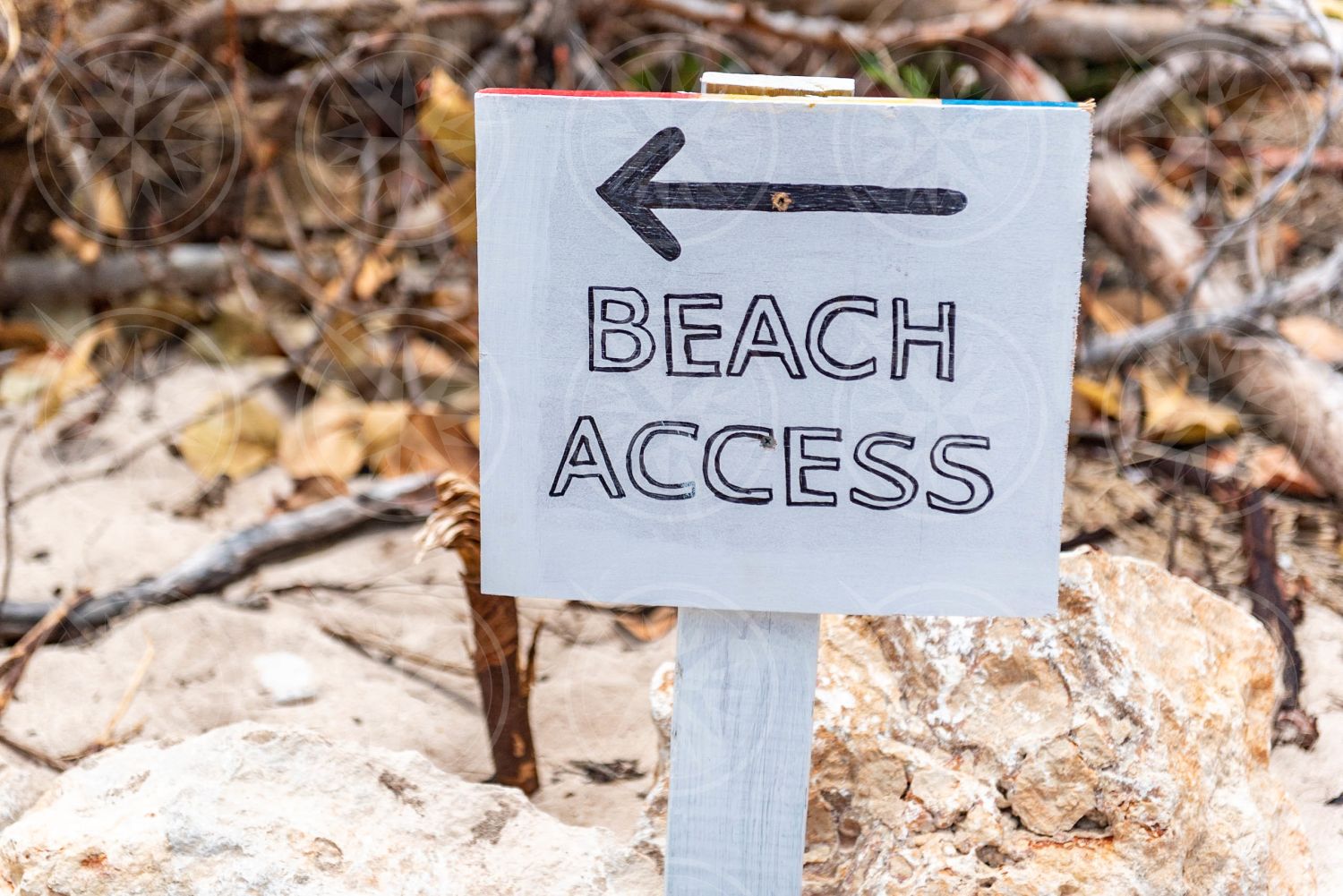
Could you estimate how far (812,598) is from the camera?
98 centimetres

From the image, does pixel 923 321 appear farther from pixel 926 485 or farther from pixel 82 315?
pixel 82 315

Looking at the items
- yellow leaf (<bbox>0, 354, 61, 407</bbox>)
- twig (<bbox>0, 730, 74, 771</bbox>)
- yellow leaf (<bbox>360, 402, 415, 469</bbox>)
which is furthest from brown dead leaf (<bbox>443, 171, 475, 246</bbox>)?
twig (<bbox>0, 730, 74, 771</bbox>)

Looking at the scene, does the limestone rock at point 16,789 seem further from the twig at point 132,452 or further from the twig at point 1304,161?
the twig at point 1304,161

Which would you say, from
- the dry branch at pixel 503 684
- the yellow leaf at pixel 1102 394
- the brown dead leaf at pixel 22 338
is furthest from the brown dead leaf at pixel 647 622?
the brown dead leaf at pixel 22 338

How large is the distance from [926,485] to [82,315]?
7.14 ft

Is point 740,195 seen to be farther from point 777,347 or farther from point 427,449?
point 427,449

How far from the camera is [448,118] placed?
1.96 metres

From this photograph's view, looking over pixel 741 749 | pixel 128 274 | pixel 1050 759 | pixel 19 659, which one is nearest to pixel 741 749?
pixel 741 749

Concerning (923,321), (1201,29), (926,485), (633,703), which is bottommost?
(633,703)

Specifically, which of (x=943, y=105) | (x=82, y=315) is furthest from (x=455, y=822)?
(x=82, y=315)

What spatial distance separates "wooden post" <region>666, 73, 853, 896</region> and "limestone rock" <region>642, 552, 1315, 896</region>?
127 millimetres

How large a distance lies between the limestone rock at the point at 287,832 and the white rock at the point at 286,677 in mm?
355

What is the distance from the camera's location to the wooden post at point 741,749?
1.02 m

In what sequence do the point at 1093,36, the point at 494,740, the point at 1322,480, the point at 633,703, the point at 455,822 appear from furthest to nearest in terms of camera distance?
the point at 1093,36
the point at 1322,480
the point at 633,703
the point at 494,740
the point at 455,822
